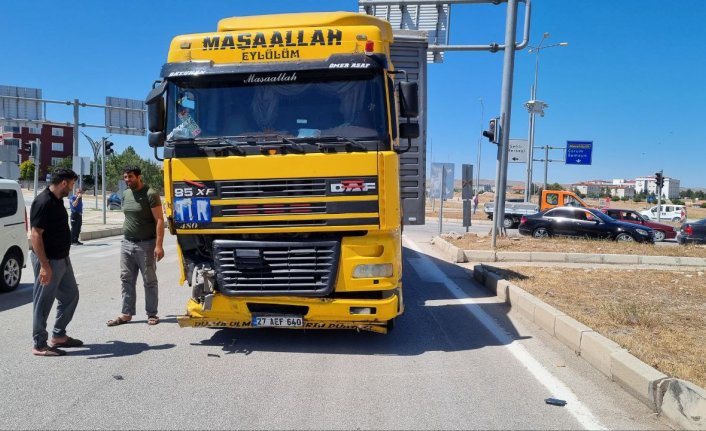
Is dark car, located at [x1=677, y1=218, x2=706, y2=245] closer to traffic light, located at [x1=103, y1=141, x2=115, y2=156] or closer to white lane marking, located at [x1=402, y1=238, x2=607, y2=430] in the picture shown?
white lane marking, located at [x1=402, y1=238, x2=607, y2=430]

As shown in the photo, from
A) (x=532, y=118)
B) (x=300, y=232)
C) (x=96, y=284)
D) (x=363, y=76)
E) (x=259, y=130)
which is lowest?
(x=96, y=284)

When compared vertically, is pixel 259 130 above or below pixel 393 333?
above

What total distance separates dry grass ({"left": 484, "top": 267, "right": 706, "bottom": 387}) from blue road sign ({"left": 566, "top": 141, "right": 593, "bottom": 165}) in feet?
97.9

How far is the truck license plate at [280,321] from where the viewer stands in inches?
234

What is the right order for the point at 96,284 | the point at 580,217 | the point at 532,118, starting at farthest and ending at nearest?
the point at 532,118 → the point at 580,217 → the point at 96,284

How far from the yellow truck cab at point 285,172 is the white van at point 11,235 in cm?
443

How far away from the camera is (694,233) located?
2105 cm

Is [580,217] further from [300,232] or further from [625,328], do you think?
[300,232]

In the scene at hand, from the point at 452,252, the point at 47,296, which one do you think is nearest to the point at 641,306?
the point at 452,252

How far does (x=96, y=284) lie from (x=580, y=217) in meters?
17.6

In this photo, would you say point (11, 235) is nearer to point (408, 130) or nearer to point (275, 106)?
point (275, 106)

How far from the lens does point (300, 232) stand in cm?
581

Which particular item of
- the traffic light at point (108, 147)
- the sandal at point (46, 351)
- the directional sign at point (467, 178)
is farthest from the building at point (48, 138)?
the sandal at point (46, 351)

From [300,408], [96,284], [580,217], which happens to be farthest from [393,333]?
[580,217]
